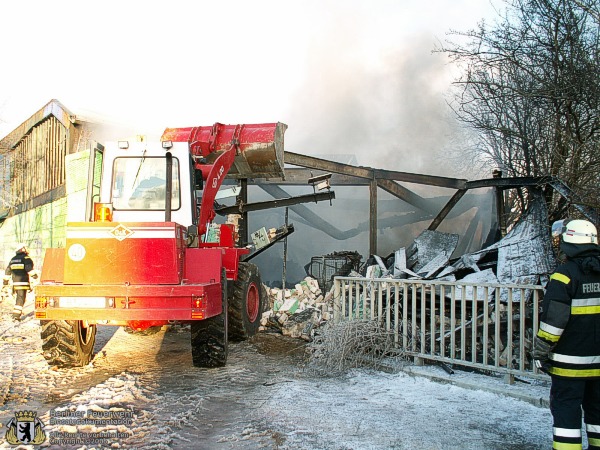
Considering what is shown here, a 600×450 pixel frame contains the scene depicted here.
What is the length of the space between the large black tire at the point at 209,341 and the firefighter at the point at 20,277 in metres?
5.99

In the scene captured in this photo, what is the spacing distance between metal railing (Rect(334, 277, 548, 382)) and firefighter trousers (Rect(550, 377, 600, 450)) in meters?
1.55

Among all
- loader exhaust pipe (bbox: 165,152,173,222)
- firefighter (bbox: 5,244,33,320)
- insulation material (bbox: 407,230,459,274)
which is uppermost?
loader exhaust pipe (bbox: 165,152,173,222)

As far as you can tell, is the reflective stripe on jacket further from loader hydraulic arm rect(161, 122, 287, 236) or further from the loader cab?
loader hydraulic arm rect(161, 122, 287, 236)

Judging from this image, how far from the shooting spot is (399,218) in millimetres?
15547

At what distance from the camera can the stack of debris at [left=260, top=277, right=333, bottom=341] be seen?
891cm

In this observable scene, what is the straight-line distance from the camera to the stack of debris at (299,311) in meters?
8.91

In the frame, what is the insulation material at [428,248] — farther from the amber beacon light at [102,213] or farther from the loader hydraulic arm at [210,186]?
the amber beacon light at [102,213]

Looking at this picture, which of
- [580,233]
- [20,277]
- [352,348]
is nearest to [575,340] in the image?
[580,233]

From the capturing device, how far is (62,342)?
20.5 ft

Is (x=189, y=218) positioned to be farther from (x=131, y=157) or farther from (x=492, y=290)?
(x=492, y=290)

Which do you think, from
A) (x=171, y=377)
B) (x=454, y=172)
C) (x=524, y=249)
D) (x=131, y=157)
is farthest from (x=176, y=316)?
(x=454, y=172)

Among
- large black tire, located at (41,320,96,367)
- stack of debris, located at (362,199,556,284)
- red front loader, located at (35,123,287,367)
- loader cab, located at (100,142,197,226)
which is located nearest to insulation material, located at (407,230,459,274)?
stack of debris, located at (362,199,556,284)

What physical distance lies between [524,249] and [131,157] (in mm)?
6124

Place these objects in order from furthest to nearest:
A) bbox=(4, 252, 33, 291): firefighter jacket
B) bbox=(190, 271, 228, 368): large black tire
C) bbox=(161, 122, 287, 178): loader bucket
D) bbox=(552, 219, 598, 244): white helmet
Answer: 1. bbox=(4, 252, 33, 291): firefighter jacket
2. bbox=(161, 122, 287, 178): loader bucket
3. bbox=(190, 271, 228, 368): large black tire
4. bbox=(552, 219, 598, 244): white helmet
